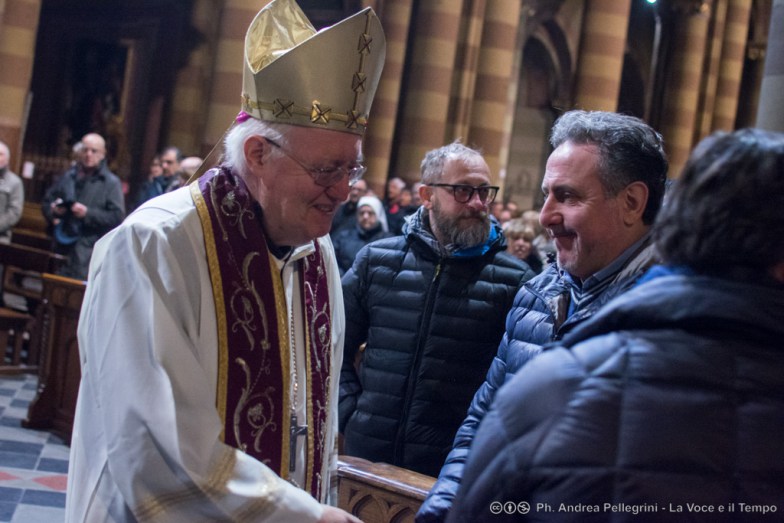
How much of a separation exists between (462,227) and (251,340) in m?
1.62

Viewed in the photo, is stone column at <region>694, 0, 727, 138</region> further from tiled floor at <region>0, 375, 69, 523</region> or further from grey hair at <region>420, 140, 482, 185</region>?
grey hair at <region>420, 140, 482, 185</region>

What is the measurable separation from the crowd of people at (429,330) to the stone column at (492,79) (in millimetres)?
11249

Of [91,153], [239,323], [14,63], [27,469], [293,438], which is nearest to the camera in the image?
[239,323]

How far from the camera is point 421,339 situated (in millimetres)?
3775

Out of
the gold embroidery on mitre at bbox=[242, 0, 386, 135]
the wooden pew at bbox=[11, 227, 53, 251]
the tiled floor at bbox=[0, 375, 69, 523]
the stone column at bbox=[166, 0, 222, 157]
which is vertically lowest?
the tiled floor at bbox=[0, 375, 69, 523]

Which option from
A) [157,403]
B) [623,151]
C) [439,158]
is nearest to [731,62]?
[439,158]

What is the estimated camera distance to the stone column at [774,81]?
167 inches

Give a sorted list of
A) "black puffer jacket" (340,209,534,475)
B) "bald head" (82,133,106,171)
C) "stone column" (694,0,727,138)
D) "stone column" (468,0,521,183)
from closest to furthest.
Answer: "black puffer jacket" (340,209,534,475), "bald head" (82,133,106,171), "stone column" (468,0,521,183), "stone column" (694,0,727,138)

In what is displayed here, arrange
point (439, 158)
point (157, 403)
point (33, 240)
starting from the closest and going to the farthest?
point (157, 403) → point (439, 158) → point (33, 240)

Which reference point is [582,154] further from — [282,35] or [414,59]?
[414,59]

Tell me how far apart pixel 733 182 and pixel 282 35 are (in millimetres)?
1355

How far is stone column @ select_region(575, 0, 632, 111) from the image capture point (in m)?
16.3

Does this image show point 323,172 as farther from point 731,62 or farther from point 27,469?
point 731,62

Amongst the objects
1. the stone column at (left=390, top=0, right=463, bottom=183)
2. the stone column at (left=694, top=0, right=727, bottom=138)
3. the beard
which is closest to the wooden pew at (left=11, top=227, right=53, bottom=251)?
the stone column at (left=390, top=0, right=463, bottom=183)
